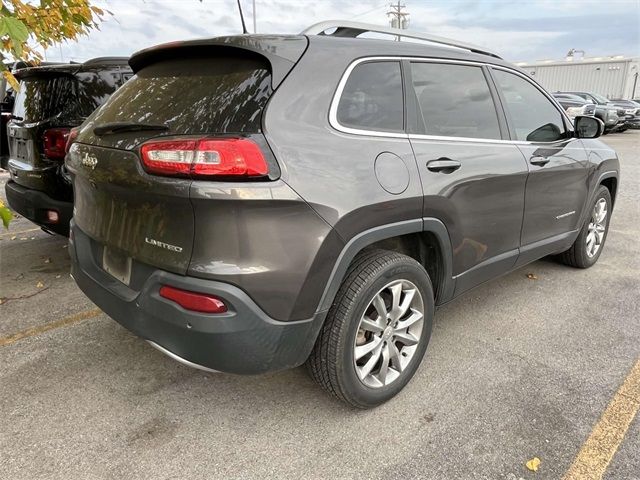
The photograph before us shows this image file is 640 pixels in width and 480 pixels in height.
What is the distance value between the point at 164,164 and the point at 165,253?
1.22ft

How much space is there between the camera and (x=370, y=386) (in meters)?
2.53

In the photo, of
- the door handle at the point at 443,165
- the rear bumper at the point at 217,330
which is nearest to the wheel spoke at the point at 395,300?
the rear bumper at the point at 217,330

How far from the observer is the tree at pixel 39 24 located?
2330 mm

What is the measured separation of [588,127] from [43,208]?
446cm

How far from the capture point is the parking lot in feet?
7.27

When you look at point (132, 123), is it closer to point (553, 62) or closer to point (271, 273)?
point (271, 273)

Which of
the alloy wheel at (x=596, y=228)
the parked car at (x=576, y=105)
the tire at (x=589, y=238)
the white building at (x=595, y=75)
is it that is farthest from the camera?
the white building at (x=595, y=75)

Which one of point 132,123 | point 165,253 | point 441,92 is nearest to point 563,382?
point 441,92

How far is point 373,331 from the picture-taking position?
249 cm

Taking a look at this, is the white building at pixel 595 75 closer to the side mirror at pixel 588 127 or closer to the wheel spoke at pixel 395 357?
the side mirror at pixel 588 127

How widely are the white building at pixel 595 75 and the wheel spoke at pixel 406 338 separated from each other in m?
34.2

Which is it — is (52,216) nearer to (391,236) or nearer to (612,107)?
(391,236)

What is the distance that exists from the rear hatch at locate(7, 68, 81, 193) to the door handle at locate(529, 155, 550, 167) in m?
3.59

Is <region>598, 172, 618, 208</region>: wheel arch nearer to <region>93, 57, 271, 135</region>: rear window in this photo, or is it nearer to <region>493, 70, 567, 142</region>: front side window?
<region>493, 70, 567, 142</region>: front side window
